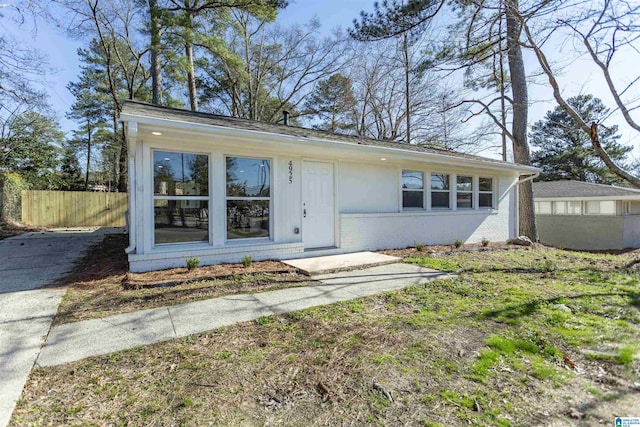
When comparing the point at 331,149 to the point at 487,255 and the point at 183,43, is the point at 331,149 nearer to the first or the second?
the point at 487,255

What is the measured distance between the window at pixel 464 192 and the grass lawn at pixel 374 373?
5.91m

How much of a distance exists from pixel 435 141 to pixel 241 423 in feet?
64.6

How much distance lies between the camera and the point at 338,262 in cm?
632

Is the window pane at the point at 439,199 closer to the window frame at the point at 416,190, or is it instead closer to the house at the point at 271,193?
the house at the point at 271,193

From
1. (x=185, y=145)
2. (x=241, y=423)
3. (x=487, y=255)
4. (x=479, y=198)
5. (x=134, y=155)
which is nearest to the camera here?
(x=241, y=423)

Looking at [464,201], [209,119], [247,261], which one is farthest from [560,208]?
[209,119]

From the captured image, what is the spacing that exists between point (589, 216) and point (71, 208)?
86.2 ft

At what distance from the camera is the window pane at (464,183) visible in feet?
31.2

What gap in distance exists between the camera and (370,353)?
8.89ft

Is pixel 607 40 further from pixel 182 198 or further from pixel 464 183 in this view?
pixel 182 198

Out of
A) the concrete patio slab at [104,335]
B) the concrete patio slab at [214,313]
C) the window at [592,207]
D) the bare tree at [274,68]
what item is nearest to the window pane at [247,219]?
the concrete patio slab at [214,313]

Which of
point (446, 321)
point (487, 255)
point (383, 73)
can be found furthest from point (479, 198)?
point (383, 73)

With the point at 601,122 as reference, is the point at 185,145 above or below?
below

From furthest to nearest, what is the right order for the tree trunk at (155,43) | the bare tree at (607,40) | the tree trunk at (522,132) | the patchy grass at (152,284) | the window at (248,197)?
the tree trunk at (155,43) → the tree trunk at (522,132) → the bare tree at (607,40) → the window at (248,197) → the patchy grass at (152,284)
